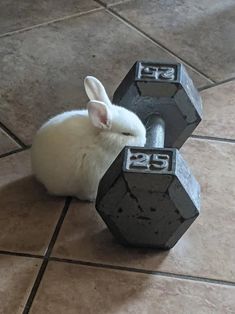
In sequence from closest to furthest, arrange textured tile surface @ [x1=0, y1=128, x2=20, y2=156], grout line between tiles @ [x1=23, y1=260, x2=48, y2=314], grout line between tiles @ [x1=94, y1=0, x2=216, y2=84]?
grout line between tiles @ [x1=23, y1=260, x2=48, y2=314], textured tile surface @ [x1=0, y1=128, x2=20, y2=156], grout line between tiles @ [x1=94, y1=0, x2=216, y2=84]

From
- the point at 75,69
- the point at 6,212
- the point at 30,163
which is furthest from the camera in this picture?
the point at 75,69

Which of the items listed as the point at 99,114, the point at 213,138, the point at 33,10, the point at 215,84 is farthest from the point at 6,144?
the point at 33,10

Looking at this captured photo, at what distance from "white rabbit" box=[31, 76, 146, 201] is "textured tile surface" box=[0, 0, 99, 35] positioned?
744 mm

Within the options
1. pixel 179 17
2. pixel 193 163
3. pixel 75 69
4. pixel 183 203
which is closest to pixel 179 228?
pixel 183 203

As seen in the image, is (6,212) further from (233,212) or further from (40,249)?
(233,212)

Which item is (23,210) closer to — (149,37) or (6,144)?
(6,144)

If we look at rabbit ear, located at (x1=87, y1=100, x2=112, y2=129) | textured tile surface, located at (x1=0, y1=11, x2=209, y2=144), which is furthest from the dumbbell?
textured tile surface, located at (x1=0, y1=11, x2=209, y2=144)

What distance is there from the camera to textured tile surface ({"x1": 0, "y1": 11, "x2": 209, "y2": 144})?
172 cm

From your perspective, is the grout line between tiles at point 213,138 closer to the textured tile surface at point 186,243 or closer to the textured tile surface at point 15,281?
the textured tile surface at point 186,243

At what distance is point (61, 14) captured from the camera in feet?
6.99

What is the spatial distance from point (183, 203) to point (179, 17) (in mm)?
1015

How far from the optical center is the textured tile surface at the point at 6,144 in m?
1.58

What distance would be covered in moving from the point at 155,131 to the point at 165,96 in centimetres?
8

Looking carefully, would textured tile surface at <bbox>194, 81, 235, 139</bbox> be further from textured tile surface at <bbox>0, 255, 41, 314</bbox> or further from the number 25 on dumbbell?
textured tile surface at <bbox>0, 255, 41, 314</bbox>
